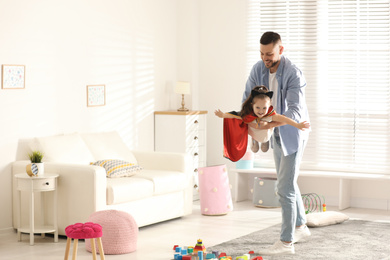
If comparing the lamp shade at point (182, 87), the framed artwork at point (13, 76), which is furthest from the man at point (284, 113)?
the lamp shade at point (182, 87)

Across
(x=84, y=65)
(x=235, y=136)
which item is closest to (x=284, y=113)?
(x=235, y=136)

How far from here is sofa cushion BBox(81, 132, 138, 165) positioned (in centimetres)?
574

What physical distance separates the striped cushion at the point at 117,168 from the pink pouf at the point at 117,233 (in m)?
0.78

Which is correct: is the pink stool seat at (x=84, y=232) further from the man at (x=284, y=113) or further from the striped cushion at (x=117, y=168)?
the striped cushion at (x=117, y=168)

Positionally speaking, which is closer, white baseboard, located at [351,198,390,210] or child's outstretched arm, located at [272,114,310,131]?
child's outstretched arm, located at [272,114,310,131]

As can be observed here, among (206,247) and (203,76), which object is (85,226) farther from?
(203,76)

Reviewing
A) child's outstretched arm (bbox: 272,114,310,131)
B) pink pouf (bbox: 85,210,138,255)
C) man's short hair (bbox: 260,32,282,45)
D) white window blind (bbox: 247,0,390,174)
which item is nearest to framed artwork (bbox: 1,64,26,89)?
pink pouf (bbox: 85,210,138,255)

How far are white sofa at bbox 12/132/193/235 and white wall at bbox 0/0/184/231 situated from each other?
19 centimetres

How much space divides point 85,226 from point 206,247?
44.6 inches

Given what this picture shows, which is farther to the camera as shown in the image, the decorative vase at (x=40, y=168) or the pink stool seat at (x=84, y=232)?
the decorative vase at (x=40, y=168)

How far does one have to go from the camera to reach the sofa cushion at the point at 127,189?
16.4ft

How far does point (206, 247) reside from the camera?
470cm

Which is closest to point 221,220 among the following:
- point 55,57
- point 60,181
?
point 60,181

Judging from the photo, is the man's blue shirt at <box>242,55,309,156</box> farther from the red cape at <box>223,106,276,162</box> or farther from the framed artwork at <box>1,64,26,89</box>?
the framed artwork at <box>1,64,26,89</box>
